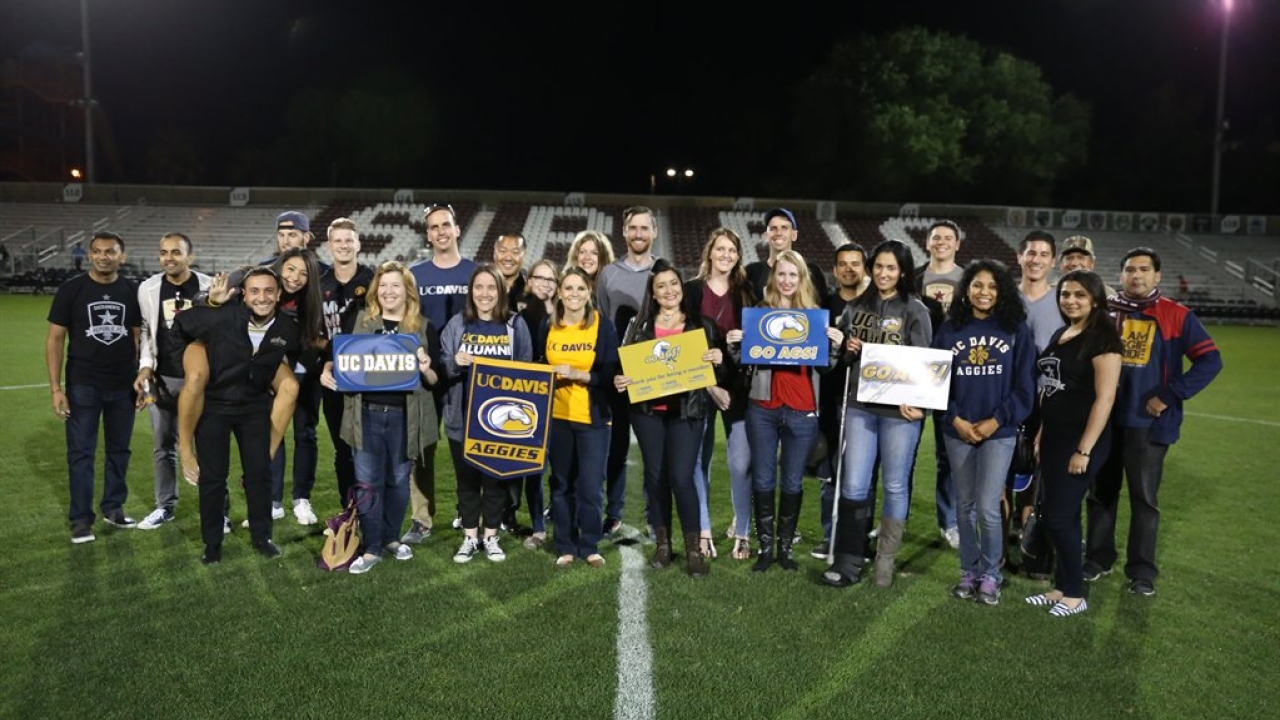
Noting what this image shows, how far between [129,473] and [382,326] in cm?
379

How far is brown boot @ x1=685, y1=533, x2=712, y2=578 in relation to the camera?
17.4ft

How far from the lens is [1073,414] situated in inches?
188

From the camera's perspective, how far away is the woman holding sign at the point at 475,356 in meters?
5.51

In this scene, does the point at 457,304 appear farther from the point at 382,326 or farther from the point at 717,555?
the point at 717,555

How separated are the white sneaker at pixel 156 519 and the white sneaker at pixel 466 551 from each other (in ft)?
7.30

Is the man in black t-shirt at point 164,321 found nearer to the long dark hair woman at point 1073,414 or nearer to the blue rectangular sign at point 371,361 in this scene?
the blue rectangular sign at point 371,361

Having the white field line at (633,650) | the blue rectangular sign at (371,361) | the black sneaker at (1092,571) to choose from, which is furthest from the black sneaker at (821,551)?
the blue rectangular sign at (371,361)

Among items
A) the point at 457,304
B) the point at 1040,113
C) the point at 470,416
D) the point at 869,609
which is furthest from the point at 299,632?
the point at 1040,113

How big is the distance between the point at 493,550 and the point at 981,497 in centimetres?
292

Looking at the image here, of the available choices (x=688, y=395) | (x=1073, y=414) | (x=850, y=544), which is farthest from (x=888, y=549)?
(x=688, y=395)

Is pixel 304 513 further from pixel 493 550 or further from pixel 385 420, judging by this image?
pixel 493 550

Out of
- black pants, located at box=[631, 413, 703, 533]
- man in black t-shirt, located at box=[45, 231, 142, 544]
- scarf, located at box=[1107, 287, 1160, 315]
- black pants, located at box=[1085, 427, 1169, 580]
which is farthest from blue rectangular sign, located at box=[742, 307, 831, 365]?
man in black t-shirt, located at box=[45, 231, 142, 544]

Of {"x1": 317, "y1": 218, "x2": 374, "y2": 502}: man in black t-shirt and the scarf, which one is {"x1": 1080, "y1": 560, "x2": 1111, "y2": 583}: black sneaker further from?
{"x1": 317, "y1": 218, "x2": 374, "y2": 502}: man in black t-shirt

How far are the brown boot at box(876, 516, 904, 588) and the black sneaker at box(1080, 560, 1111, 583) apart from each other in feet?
4.10
